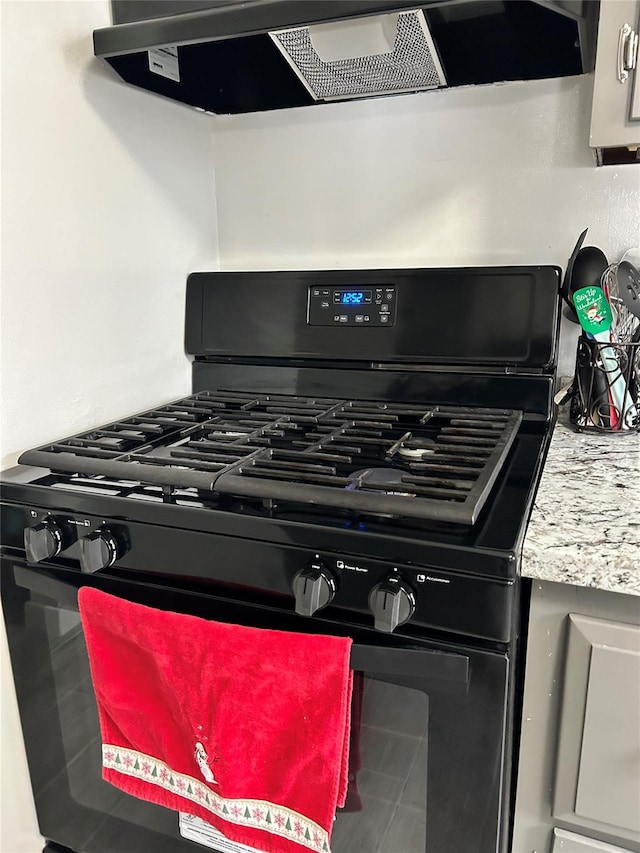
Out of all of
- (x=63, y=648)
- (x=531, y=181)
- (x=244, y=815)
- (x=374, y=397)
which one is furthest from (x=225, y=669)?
(x=531, y=181)

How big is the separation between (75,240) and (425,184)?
2.22 ft

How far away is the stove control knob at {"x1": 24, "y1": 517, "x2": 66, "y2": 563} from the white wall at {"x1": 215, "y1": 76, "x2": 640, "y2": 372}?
2.65 ft

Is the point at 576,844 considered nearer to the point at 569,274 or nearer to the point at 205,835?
the point at 205,835

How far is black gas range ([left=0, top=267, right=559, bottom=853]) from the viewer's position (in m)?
0.75

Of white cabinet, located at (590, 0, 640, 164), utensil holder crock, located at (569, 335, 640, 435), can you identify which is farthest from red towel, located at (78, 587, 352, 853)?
white cabinet, located at (590, 0, 640, 164)

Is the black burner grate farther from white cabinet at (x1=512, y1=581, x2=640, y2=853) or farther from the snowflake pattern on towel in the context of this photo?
the snowflake pattern on towel

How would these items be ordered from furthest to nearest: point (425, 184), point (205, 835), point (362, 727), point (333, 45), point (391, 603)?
point (425, 184), point (333, 45), point (205, 835), point (362, 727), point (391, 603)

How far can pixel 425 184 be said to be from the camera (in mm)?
1318

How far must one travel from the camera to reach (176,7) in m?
1.08

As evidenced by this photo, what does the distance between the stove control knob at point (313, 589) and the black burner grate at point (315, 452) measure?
81 mm

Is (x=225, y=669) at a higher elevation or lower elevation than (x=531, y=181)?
lower

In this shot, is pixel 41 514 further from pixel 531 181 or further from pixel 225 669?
pixel 531 181

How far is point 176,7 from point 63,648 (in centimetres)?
104

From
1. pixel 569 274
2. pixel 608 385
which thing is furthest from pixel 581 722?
pixel 569 274
